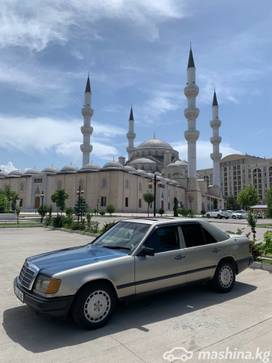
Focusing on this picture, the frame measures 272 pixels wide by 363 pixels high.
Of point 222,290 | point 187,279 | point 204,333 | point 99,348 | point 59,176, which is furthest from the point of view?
point 59,176

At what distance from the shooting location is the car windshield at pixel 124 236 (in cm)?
496

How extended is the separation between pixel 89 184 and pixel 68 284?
5807 centimetres

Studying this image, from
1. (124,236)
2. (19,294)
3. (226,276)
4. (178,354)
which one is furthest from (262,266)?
(19,294)

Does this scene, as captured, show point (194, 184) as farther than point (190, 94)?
Yes

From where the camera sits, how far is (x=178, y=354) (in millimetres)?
3404

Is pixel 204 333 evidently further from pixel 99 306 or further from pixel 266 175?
pixel 266 175

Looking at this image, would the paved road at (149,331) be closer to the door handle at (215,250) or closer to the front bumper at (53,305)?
the front bumper at (53,305)

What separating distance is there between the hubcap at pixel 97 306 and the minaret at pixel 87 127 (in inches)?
2522

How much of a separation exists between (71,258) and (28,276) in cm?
65

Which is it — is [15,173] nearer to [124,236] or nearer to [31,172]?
[31,172]

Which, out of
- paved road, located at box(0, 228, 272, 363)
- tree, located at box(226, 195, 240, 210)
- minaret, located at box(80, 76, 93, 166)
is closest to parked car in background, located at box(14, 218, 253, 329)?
paved road, located at box(0, 228, 272, 363)

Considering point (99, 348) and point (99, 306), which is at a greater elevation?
point (99, 306)

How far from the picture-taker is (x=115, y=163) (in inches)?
2441

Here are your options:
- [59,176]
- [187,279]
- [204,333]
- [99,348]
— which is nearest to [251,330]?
[204,333]
